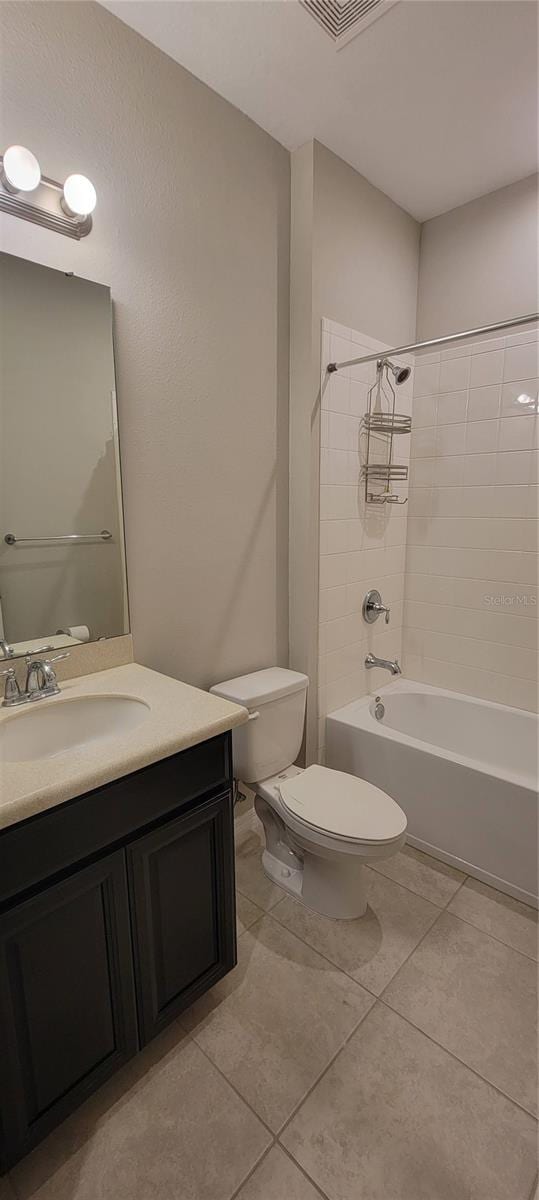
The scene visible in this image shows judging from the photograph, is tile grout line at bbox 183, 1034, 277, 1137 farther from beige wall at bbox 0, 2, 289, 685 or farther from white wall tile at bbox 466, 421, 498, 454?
white wall tile at bbox 466, 421, 498, 454

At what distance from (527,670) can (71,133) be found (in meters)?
2.46

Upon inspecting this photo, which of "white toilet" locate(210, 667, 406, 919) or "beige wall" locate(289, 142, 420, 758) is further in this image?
"beige wall" locate(289, 142, 420, 758)

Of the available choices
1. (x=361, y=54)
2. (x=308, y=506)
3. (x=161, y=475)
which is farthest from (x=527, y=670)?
(x=361, y=54)

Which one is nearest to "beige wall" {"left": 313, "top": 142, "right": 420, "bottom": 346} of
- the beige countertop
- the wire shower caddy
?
the wire shower caddy

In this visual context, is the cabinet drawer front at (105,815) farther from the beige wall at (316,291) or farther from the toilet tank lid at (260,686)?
the beige wall at (316,291)

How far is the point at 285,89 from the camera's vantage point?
1.62 metres

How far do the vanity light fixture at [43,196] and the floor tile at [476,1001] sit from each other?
2.27m

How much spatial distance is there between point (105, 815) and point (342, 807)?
0.85 metres

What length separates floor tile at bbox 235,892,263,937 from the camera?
5.59ft

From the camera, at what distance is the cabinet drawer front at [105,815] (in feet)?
2.96

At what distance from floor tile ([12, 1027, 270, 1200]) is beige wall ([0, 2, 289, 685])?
1086 mm

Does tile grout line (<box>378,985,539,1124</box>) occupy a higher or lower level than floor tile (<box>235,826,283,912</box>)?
lower

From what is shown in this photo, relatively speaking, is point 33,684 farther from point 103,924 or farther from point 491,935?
point 491,935

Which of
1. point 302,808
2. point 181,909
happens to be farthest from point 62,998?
point 302,808
